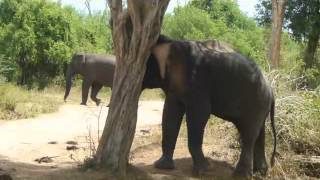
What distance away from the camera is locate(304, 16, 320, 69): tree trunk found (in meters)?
25.7

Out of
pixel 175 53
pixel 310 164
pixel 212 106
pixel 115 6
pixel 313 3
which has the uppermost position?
pixel 313 3

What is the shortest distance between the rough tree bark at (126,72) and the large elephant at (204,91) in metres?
0.62

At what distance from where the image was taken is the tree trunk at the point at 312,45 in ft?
84.3

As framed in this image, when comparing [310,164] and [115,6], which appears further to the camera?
[310,164]

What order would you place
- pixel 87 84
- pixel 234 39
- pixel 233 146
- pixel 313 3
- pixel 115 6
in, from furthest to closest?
pixel 234 39 < pixel 313 3 < pixel 87 84 < pixel 233 146 < pixel 115 6

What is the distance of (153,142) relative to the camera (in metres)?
11.3

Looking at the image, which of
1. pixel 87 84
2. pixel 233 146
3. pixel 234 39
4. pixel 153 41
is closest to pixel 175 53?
pixel 153 41

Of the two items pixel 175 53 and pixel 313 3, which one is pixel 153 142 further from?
pixel 313 3

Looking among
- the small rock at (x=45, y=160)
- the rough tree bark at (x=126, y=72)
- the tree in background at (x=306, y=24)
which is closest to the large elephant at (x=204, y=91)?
the rough tree bark at (x=126, y=72)

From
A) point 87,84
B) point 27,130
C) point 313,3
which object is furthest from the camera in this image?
point 313,3

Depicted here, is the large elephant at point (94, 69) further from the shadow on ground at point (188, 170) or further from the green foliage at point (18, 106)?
the shadow on ground at point (188, 170)

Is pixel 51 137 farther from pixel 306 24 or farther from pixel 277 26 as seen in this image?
pixel 306 24

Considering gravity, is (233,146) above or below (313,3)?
below

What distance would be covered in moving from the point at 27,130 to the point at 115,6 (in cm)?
535
